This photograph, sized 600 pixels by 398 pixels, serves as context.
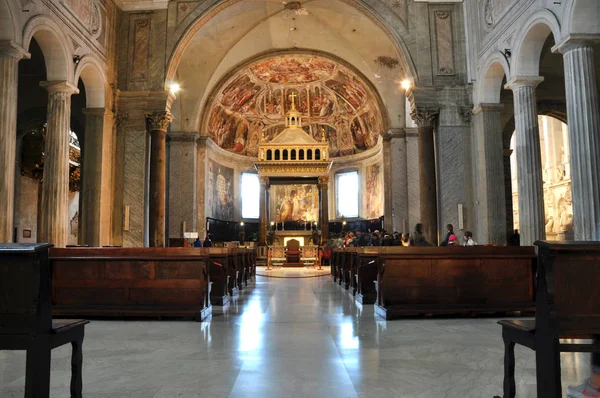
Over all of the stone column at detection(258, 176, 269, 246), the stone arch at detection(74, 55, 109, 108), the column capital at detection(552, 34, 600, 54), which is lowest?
the stone column at detection(258, 176, 269, 246)

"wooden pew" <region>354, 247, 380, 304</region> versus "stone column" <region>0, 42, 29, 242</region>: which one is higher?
"stone column" <region>0, 42, 29, 242</region>

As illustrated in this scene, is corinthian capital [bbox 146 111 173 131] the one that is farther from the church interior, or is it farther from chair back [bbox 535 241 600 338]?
chair back [bbox 535 241 600 338]

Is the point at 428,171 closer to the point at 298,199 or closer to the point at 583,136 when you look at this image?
the point at 583,136

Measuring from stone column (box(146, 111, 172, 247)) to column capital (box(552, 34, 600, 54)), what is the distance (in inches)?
459

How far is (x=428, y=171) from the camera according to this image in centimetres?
1552

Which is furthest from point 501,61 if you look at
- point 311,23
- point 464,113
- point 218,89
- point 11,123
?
point 218,89

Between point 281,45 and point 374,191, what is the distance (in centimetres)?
1033

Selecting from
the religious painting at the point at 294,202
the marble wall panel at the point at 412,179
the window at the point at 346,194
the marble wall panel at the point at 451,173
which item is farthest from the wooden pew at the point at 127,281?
the religious painting at the point at 294,202

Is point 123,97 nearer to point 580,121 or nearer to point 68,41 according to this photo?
point 68,41

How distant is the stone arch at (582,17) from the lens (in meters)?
9.49

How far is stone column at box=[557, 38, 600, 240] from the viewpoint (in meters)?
9.35

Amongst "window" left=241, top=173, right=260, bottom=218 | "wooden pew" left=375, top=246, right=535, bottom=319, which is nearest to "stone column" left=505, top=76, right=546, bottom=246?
"wooden pew" left=375, top=246, right=535, bottom=319

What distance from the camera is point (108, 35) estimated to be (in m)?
15.5

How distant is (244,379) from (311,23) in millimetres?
20369
